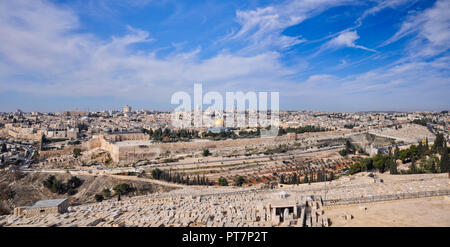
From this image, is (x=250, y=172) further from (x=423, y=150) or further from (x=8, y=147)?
(x=8, y=147)

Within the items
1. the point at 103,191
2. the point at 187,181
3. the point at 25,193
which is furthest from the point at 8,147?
the point at 187,181

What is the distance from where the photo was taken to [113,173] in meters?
17.3

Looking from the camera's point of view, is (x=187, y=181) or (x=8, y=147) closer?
(x=187, y=181)

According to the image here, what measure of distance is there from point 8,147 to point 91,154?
9.23 m

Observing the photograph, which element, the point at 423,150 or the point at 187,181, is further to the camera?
the point at 423,150

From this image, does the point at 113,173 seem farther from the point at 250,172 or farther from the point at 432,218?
the point at 432,218
